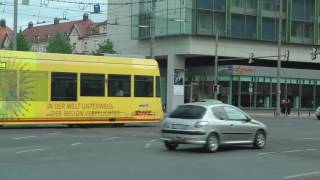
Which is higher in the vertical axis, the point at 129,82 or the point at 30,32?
the point at 30,32

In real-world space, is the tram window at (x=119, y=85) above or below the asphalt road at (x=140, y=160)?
Result: above

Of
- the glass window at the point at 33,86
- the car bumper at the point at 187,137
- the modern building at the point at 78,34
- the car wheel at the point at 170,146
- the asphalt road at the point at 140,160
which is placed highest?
the modern building at the point at 78,34

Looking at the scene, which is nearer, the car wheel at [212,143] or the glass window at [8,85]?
the car wheel at [212,143]

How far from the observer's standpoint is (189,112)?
63.2ft

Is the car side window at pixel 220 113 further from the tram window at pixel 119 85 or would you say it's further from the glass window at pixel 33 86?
the tram window at pixel 119 85

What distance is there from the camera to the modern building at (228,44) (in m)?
66.8

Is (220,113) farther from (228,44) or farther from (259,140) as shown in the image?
(228,44)

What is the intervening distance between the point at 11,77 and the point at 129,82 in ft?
20.3

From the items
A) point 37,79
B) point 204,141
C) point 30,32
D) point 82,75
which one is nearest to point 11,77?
point 37,79

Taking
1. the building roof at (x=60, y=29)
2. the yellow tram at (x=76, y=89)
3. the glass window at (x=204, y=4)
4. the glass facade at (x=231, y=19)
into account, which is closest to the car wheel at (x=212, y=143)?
the yellow tram at (x=76, y=89)

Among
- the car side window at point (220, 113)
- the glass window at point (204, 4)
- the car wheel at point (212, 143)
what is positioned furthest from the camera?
the glass window at point (204, 4)

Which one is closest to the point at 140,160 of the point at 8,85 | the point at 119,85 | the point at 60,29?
the point at 8,85

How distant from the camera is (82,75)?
30547mm

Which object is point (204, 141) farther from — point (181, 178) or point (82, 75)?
point (82, 75)
